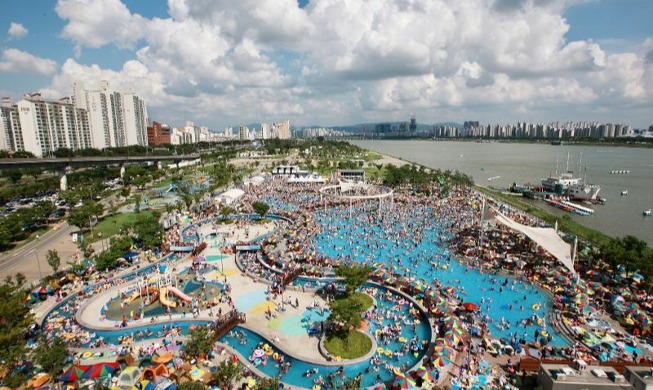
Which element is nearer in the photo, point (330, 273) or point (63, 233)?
point (330, 273)

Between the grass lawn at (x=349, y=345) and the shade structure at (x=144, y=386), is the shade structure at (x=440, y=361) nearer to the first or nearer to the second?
the grass lawn at (x=349, y=345)

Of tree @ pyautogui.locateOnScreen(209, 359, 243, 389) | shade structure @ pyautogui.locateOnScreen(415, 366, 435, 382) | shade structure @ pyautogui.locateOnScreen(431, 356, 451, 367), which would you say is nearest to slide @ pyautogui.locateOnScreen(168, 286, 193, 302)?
tree @ pyautogui.locateOnScreen(209, 359, 243, 389)

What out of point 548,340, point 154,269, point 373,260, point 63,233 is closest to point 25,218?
point 63,233

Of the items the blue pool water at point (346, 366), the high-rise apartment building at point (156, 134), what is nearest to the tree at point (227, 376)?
the blue pool water at point (346, 366)

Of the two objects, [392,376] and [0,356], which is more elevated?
[0,356]

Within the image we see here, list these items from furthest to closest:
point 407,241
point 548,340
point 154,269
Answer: point 407,241
point 154,269
point 548,340

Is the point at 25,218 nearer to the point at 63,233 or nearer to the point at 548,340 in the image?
the point at 63,233

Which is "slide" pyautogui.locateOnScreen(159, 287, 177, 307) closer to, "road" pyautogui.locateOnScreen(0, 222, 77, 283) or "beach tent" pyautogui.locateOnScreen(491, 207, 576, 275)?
"road" pyautogui.locateOnScreen(0, 222, 77, 283)
